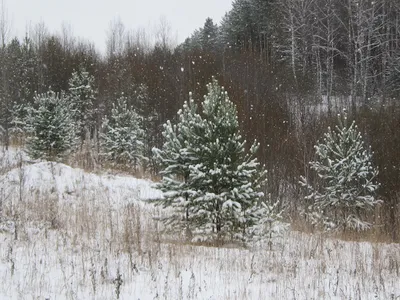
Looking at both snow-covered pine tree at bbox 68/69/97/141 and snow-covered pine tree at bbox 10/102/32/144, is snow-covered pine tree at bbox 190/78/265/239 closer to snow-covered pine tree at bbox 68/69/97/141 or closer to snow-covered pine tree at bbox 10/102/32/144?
snow-covered pine tree at bbox 10/102/32/144

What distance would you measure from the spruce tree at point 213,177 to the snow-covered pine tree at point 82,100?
2125 centimetres

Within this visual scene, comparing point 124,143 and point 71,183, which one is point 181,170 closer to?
point 71,183

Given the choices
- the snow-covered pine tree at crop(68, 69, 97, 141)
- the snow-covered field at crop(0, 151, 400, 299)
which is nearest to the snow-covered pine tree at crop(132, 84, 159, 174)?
the snow-covered pine tree at crop(68, 69, 97, 141)

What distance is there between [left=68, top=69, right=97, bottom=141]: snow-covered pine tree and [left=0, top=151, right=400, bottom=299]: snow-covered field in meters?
20.7

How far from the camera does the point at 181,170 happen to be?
835 centimetres

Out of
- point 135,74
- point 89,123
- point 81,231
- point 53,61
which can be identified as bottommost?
point 81,231

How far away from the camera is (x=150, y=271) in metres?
5.40

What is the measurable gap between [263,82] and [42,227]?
19.4 metres

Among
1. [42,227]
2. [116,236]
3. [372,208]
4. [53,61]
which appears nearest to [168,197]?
[116,236]

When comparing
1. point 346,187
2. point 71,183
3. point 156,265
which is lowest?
point 156,265

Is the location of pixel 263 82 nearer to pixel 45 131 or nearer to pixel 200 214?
pixel 45 131

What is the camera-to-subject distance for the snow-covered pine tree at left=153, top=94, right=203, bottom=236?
8.09 metres

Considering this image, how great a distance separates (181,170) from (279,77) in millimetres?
19165

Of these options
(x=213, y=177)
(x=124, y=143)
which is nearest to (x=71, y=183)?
(x=213, y=177)
